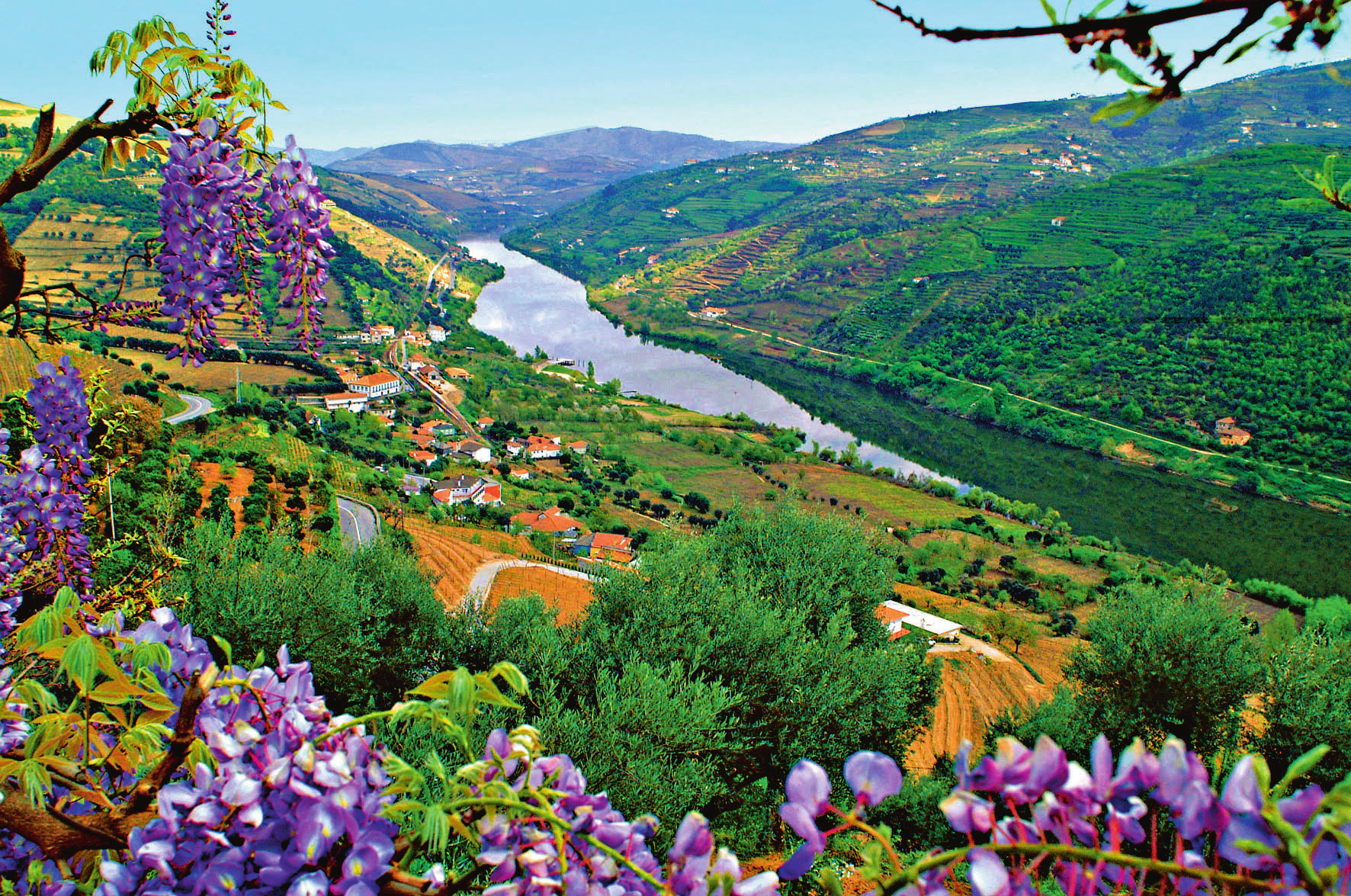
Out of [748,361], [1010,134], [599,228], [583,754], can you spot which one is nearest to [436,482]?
[583,754]

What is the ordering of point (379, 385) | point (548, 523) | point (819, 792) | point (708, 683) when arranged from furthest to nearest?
point (379, 385), point (548, 523), point (708, 683), point (819, 792)

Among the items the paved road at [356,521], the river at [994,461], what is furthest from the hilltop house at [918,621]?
the river at [994,461]

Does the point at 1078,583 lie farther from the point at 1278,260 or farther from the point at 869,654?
the point at 1278,260

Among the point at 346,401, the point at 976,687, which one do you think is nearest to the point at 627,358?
the point at 346,401

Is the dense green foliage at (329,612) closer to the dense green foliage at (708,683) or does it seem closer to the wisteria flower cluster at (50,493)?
the dense green foliage at (708,683)

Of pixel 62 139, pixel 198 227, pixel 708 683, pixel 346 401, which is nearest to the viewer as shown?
pixel 62 139

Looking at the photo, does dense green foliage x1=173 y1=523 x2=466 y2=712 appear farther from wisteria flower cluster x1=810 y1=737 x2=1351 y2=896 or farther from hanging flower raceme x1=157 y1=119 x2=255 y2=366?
wisteria flower cluster x1=810 y1=737 x2=1351 y2=896

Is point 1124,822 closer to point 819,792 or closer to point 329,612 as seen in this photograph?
point 819,792
